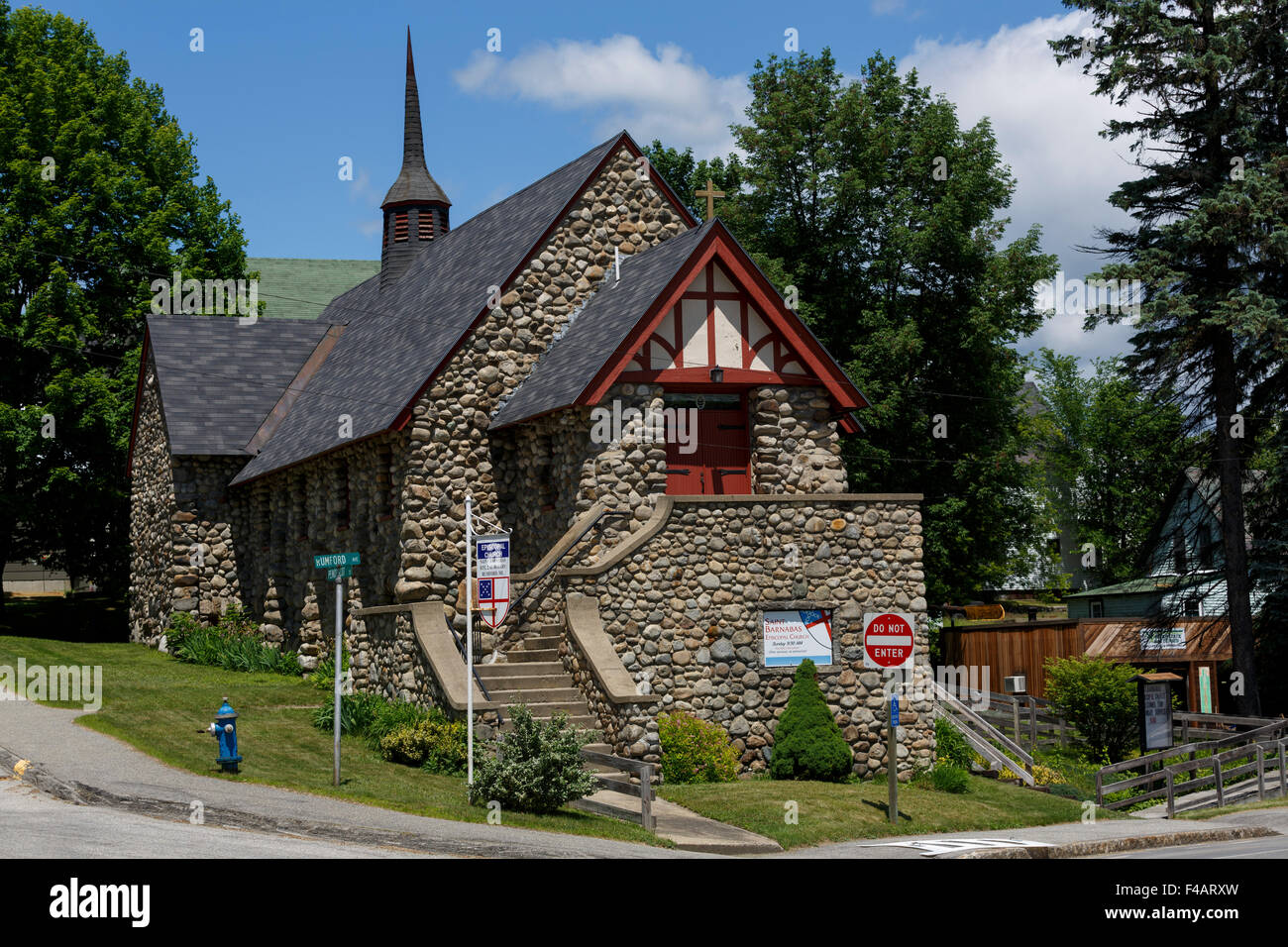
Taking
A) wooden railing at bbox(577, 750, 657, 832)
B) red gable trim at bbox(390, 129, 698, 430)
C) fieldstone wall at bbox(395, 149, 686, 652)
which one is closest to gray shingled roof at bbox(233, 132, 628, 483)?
red gable trim at bbox(390, 129, 698, 430)

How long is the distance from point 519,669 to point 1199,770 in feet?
46.2

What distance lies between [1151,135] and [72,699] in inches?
1074

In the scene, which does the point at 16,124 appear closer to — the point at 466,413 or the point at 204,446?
the point at 204,446

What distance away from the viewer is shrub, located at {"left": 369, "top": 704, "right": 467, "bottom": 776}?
Result: 66.6ft

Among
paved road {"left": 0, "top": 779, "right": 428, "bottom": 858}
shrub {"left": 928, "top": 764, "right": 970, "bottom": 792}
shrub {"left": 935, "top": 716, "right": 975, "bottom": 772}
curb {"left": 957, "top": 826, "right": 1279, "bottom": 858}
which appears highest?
paved road {"left": 0, "top": 779, "right": 428, "bottom": 858}

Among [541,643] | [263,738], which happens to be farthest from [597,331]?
[263,738]

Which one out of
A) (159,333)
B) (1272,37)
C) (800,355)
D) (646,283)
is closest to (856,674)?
(800,355)

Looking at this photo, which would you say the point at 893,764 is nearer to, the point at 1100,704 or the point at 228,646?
the point at 1100,704

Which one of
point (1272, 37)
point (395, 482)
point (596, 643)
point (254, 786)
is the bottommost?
point (254, 786)

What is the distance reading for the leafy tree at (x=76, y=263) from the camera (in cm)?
3878

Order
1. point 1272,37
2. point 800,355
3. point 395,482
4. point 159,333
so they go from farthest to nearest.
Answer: point 159,333, point 1272,37, point 395,482, point 800,355

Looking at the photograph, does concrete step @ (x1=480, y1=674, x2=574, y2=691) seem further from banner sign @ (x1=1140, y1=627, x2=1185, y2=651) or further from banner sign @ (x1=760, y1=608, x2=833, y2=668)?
banner sign @ (x1=1140, y1=627, x2=1185, y2=651)

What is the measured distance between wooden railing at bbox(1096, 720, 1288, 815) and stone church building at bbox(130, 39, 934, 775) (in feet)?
12.1

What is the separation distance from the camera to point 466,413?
2602 cm
